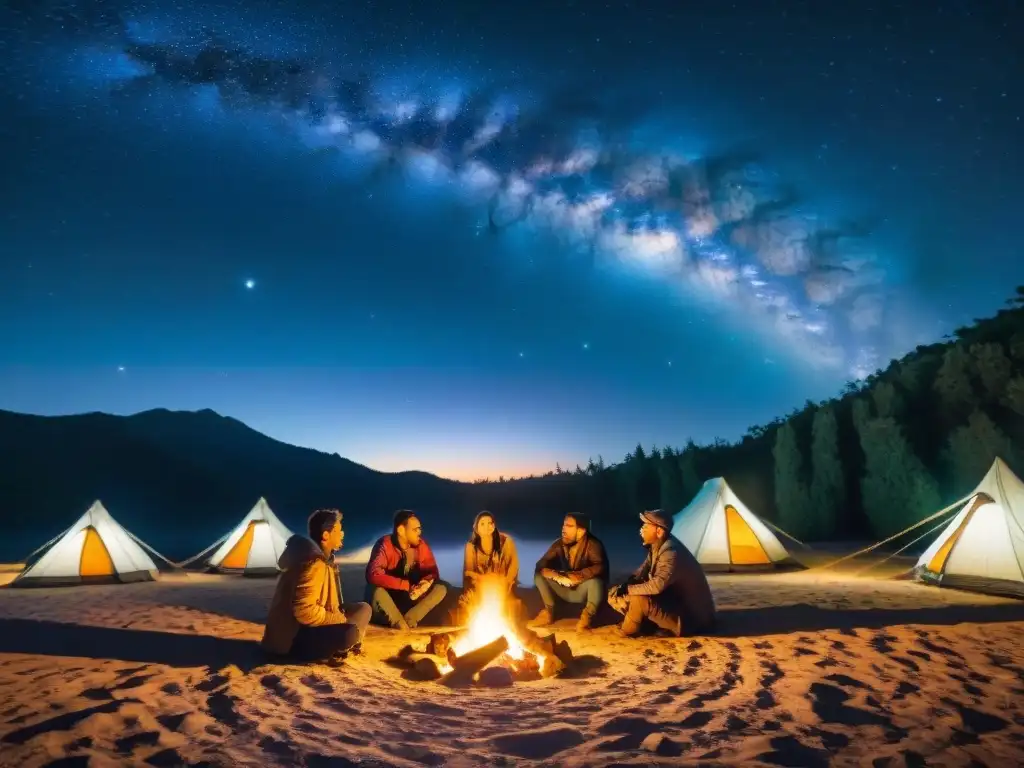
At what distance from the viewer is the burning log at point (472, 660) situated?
5434mm

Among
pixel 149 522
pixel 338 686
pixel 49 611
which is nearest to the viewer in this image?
pixel 338 686

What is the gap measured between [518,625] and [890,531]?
20.5 meters

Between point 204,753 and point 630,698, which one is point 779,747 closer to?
point 630,698

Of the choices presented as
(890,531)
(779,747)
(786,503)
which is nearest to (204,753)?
(779,747)

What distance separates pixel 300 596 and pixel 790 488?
25087 millimetres

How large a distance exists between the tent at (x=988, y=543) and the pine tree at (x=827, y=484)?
1568cm

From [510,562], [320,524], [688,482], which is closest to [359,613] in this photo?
[320,524]

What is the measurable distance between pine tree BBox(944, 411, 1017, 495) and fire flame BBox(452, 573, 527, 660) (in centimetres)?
1840

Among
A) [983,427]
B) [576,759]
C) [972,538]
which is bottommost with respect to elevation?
[576,759]

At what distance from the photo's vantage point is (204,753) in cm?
355

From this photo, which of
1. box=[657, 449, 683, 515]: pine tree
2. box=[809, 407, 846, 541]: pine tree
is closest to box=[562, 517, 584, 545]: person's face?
box=[809, 407, 846, 541]: pine tree

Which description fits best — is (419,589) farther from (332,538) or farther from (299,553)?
(299,553)

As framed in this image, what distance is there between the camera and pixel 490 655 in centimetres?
564

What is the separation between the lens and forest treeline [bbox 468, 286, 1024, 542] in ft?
66.0
